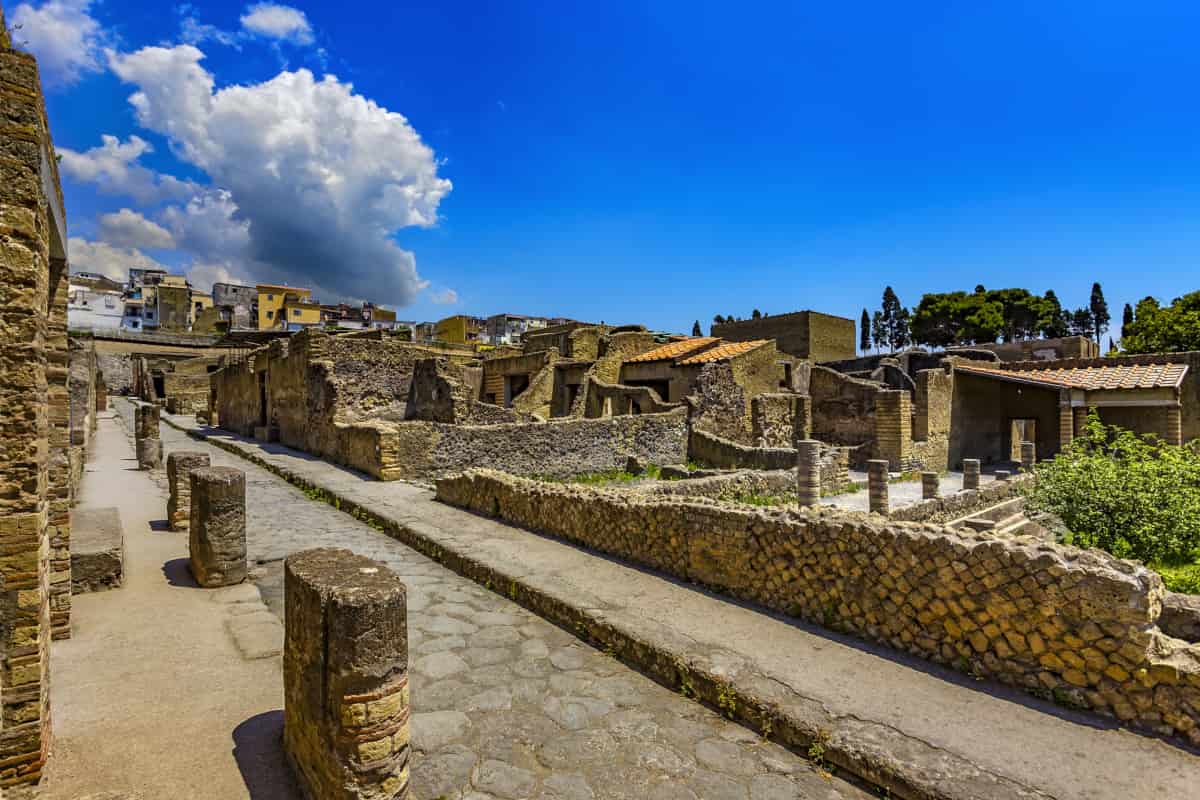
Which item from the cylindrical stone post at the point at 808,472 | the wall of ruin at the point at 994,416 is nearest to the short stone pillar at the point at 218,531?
the cylindrical stone post at the point at 808,472

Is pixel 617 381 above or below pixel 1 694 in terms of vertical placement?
above

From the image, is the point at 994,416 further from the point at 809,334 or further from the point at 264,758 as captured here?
the point at 264,758

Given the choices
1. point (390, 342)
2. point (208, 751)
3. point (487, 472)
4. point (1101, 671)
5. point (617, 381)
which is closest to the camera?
point (208, 751)

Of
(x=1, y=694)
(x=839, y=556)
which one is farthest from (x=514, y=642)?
(x=1, y=694)

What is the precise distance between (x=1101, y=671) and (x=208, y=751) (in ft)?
16.2

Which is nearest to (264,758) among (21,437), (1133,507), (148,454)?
(21,437)

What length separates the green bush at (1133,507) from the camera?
6617 millimetres

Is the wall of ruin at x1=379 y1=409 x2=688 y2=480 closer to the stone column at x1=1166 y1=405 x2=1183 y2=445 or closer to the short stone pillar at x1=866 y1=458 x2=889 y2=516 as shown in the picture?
the short stone pillar at x1=866 y1=458 x2=889 y2=516

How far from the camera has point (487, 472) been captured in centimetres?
988

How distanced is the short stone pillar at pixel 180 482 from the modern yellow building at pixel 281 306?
61.4 m

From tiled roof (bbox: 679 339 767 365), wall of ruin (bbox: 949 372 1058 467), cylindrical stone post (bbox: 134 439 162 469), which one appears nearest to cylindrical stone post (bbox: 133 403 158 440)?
cylindrical stone post (bbox: 134 439 162 469)

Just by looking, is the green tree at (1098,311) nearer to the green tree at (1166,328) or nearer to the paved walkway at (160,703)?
the green tree at (1166,328)

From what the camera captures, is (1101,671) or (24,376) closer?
(24,376)

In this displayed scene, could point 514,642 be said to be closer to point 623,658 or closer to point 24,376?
point 623,658
